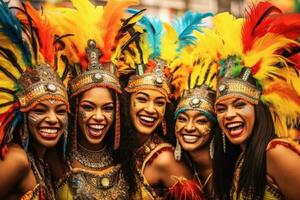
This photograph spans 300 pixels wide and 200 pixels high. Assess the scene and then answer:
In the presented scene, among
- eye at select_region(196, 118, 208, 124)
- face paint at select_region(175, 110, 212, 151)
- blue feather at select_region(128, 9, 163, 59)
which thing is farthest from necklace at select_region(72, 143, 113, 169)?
blue feather at select_region(128, 9, 163, 59)

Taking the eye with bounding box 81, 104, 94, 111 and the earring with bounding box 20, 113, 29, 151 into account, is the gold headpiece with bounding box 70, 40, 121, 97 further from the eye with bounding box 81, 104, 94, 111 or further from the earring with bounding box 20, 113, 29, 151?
the earring with bounding box 20, 113, 29, 151

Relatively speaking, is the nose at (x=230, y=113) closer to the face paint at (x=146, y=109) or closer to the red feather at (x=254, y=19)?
the red feather at (x=254, y=19)

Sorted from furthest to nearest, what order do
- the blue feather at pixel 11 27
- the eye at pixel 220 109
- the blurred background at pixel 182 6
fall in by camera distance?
the blurred background at pixel 182 6 < the eye at pixel 220 109 < the blue feather at pixel 11 27

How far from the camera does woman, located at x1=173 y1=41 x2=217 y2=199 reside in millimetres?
5754

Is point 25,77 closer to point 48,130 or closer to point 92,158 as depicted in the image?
point 48,130

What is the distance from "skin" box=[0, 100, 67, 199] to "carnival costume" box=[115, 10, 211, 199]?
95cm

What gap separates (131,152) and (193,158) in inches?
26.5

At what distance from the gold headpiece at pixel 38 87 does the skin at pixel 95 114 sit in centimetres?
36

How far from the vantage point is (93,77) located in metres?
5.52

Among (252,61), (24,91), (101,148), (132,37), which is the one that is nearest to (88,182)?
(101,148)

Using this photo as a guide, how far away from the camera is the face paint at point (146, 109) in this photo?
575 cm

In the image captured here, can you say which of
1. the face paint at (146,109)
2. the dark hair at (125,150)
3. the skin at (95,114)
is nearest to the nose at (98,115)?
the skin at (95,114)

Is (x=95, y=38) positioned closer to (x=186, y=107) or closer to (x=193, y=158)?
(x=186, y=107)

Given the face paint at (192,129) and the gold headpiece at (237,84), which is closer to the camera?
the gold headpiece at (237,84)
